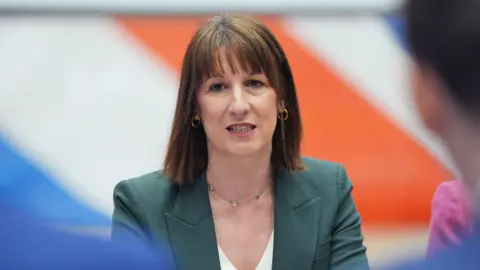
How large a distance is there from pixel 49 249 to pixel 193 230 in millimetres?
1030

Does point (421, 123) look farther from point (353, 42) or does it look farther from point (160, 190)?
point (353, 42)

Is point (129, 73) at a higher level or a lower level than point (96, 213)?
higher

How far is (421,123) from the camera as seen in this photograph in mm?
652

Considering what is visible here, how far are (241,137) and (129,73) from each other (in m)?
1.16

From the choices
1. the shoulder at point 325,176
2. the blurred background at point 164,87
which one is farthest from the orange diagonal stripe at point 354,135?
the shoulder at point 325,176

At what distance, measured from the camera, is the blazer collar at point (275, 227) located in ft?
5.03

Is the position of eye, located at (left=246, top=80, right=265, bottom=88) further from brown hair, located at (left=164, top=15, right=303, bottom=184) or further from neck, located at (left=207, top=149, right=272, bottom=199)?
neck, located at (left=207, top=149, right=272, bottom=199)

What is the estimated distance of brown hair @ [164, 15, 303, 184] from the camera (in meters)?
1.56

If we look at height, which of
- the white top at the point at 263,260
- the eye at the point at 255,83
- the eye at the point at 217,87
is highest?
the eye at the point at 217,87

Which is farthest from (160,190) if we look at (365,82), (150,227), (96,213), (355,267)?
(365,82)

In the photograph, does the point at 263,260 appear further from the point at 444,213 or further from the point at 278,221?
the point at 444,213

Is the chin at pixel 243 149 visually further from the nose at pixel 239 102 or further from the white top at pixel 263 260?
the white top at pixel 263 260

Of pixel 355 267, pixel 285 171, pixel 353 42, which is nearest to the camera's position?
pixel 355 267

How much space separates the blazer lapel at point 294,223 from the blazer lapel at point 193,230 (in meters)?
0.14
